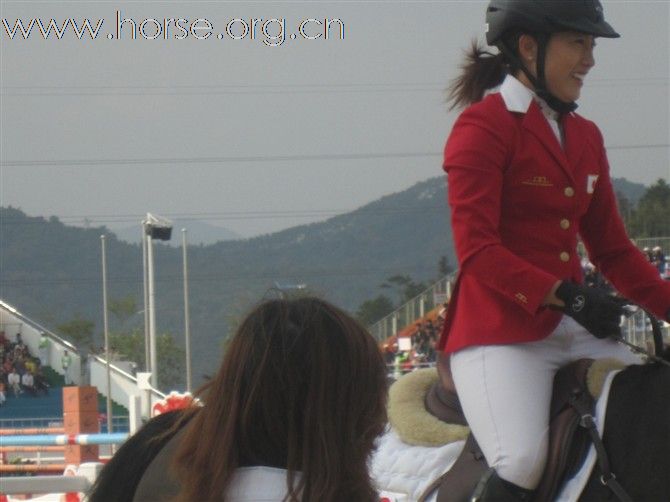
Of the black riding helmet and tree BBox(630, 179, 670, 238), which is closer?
the black riding helmet

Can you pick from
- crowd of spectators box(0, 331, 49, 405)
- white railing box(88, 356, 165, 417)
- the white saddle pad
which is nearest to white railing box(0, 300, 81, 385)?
white railing box(88, 356, 165, 417)

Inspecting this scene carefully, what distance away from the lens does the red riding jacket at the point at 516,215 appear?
2.99 m

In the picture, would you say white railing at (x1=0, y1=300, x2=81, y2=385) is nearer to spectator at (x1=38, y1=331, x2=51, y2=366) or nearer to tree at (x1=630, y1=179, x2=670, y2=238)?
spectator at (x1=38, y1=331, x2=51, y2=366)

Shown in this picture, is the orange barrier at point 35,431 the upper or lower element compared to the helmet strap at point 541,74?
lower

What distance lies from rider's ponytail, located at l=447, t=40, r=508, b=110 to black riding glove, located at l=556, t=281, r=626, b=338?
0.60 metres

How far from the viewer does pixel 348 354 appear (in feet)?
5.36

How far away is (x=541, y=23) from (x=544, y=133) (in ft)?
0.88

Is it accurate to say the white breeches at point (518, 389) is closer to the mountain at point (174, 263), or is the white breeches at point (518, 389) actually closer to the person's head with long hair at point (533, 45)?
the person's head with long hair at point (533, 45)

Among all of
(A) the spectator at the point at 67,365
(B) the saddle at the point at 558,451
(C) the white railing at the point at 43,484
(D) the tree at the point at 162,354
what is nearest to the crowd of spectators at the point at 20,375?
(A) the spectator at the point at 67,365

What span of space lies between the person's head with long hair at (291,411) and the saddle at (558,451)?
1.41m

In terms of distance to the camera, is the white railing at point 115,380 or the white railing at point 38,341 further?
the white railing at point 38,341

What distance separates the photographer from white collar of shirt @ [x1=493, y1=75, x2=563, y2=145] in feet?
10.3

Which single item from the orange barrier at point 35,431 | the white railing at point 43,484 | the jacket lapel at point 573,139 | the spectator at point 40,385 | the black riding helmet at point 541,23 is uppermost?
the black riding helmet at point 541,23

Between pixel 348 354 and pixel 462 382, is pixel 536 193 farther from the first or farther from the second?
pixel 348 354
